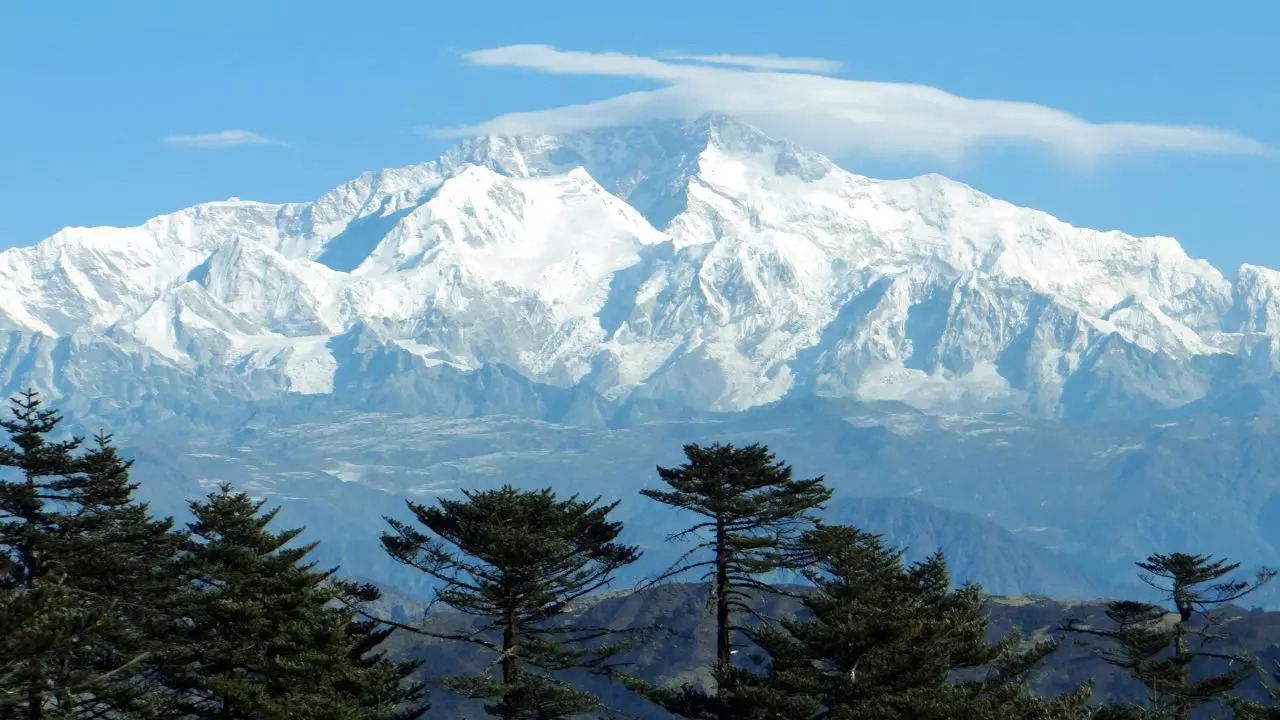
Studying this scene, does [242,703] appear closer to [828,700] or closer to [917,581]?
[828,700]

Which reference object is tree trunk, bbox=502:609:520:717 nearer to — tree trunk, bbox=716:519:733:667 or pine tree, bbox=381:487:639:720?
pine tree, bbox=381:487:639:720

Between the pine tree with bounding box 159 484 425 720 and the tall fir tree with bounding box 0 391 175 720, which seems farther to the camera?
the pine tree with bounding box 159 484 425 720

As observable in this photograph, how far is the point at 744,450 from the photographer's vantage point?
2680 inches

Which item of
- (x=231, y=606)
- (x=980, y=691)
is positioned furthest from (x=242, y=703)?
(x=980, y=691)

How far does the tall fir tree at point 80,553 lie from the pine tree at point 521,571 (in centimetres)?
1021

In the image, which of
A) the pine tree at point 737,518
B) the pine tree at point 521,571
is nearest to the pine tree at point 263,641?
the pine tree at point 521,571

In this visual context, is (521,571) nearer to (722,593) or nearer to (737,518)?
(722,593)

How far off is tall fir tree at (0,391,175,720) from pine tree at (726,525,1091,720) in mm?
21048

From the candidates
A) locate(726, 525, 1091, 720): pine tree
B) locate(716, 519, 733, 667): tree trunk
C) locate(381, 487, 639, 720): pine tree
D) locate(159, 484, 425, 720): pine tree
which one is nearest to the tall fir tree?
locate(159, 484, 425, 720): pine tree

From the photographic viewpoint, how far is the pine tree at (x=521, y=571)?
64125 mm

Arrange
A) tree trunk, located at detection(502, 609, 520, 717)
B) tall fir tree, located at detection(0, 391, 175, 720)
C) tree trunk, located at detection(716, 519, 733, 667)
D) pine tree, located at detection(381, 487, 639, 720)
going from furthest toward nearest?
tree trunk, located at detection(716, 519, 733, 667) < tree trunk, located at detection(502, 609, 520, 717) < pine tree, located at detection(381, 487, 639, 720) < tall fir tree, located at detection(0, 391, 175, 720)

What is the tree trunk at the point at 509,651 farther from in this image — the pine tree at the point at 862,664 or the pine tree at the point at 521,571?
the pine tree at the point at 862,664

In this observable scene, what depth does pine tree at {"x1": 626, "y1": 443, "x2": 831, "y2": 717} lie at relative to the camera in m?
66.9

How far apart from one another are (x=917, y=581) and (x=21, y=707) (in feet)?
144
